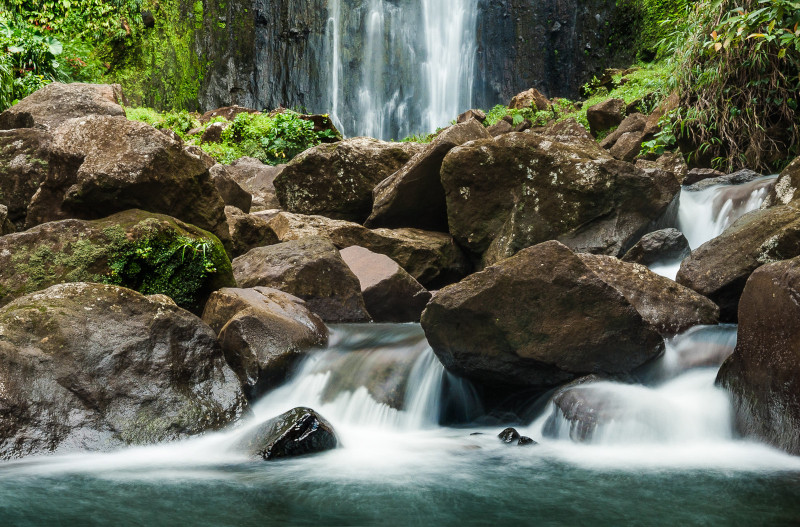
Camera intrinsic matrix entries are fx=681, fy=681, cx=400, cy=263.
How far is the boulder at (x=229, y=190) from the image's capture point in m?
8.99

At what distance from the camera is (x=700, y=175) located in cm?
948

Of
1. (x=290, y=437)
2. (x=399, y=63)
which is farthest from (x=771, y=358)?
(x=399, y=63)

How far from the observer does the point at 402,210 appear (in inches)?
347

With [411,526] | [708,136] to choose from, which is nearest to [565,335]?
[411,526]

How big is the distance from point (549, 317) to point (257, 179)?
8.40 meters

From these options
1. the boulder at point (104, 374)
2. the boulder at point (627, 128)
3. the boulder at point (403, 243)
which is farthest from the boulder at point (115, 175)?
the boulder at point (627, 128)

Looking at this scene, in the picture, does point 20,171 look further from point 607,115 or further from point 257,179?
point 607,115

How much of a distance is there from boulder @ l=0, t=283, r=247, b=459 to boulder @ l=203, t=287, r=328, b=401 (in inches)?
12.3

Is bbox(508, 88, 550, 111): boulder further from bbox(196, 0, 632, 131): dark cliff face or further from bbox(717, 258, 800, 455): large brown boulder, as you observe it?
bbox(717, 258, 800, 455): large brown boulder

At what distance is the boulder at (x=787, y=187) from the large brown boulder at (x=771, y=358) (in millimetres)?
3442

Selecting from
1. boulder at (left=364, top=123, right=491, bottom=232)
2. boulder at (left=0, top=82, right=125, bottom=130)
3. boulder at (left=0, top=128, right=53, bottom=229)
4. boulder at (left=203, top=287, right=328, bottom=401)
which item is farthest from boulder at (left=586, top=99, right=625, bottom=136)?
boulder at (left=0, top=128, right=53, bottom=229)

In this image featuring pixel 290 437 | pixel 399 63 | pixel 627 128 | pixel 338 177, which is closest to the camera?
pixel 290 437

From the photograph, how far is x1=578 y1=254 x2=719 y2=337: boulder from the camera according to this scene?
5.13 metres

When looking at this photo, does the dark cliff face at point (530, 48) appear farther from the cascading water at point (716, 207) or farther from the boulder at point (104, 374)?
the boulder at point (104, 374)
